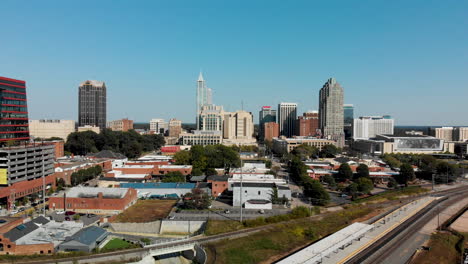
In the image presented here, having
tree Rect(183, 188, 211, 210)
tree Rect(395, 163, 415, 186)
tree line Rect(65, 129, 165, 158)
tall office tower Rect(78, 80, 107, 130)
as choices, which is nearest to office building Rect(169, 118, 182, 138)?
tall office tower Rect(78, 80, 107, 130)

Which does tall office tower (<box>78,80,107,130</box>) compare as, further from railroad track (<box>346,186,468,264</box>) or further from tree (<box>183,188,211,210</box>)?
railroad track (<box>346,186,468,264</box>)

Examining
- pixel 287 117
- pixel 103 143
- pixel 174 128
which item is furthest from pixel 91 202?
pixel 287 117

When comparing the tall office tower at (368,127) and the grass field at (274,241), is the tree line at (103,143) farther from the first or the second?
the tall office tower at (368,127)

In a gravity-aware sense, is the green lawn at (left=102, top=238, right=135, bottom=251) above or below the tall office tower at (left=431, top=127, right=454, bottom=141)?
below

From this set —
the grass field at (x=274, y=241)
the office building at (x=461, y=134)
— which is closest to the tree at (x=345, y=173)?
the grass field at (x=274, y=241)

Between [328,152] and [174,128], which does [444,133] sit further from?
[174,128]
